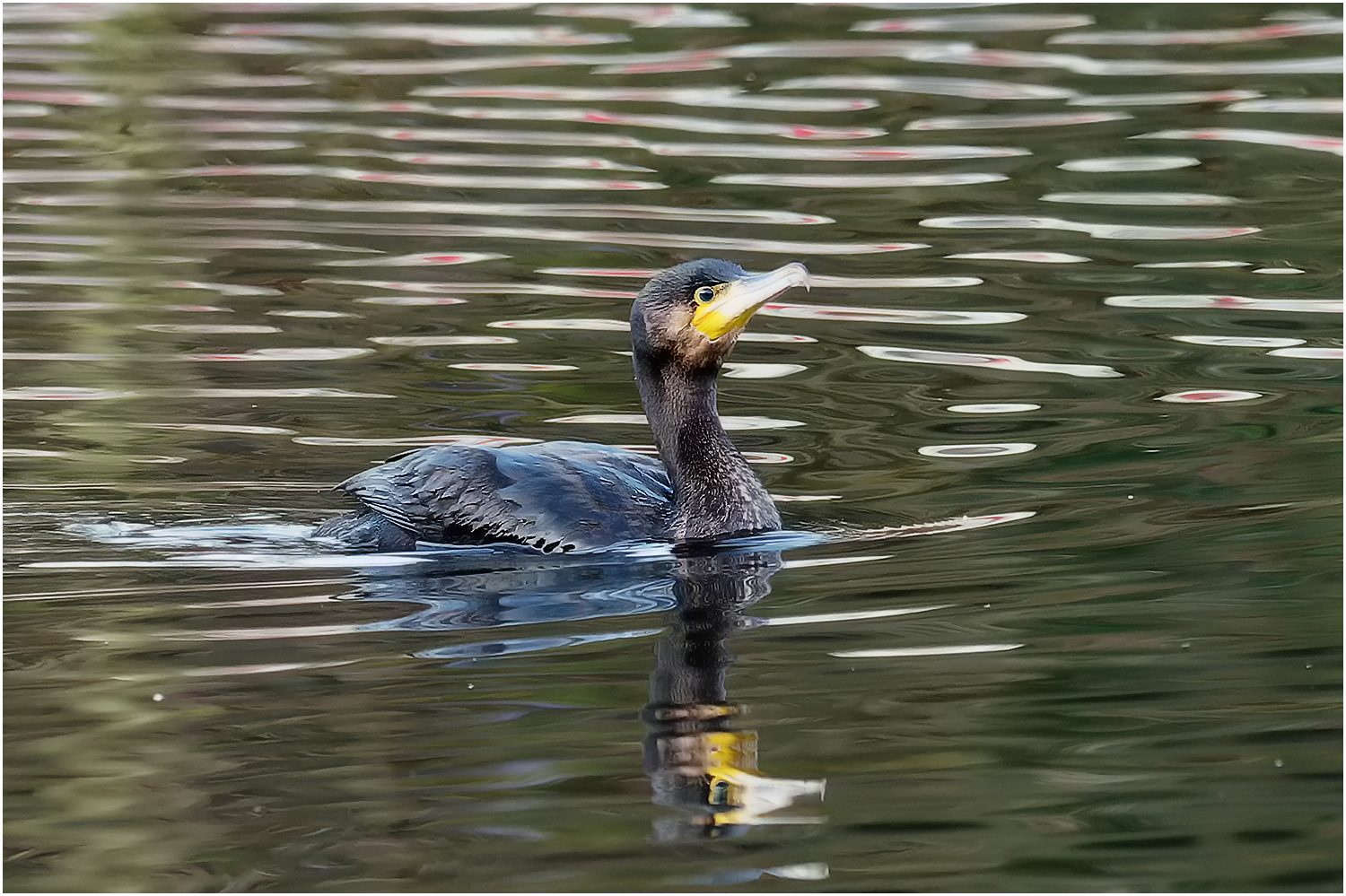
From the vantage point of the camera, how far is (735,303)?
23.6ft

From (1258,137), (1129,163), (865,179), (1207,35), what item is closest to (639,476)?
(865,179)

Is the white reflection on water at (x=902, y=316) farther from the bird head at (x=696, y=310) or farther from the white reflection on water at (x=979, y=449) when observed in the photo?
the bird head at (x=696, y=310)

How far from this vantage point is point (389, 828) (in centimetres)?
460

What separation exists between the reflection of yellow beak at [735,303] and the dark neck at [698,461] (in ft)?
0.73

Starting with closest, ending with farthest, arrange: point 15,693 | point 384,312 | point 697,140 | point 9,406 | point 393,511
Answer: point 15,693
point 393,511
point 9,406
point 384,312
point 697,140

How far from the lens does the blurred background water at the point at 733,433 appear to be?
473cm

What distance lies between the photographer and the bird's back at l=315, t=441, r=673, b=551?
6.99m

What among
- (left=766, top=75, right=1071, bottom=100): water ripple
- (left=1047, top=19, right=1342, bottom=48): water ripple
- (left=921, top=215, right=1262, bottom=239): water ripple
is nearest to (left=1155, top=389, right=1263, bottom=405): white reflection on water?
(left=921, top=215, right=1262, bottom=239): water ripple

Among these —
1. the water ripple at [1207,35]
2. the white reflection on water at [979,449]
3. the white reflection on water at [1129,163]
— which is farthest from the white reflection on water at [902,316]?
the water ripple at [1207,35]

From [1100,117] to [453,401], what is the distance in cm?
611

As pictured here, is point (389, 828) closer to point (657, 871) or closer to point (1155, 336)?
point (657, 871)

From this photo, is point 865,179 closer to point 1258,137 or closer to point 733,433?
point 1258,137

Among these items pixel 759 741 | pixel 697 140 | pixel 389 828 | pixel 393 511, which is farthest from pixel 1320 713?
pixel 697 140

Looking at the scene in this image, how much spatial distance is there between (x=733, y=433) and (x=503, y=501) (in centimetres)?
176
